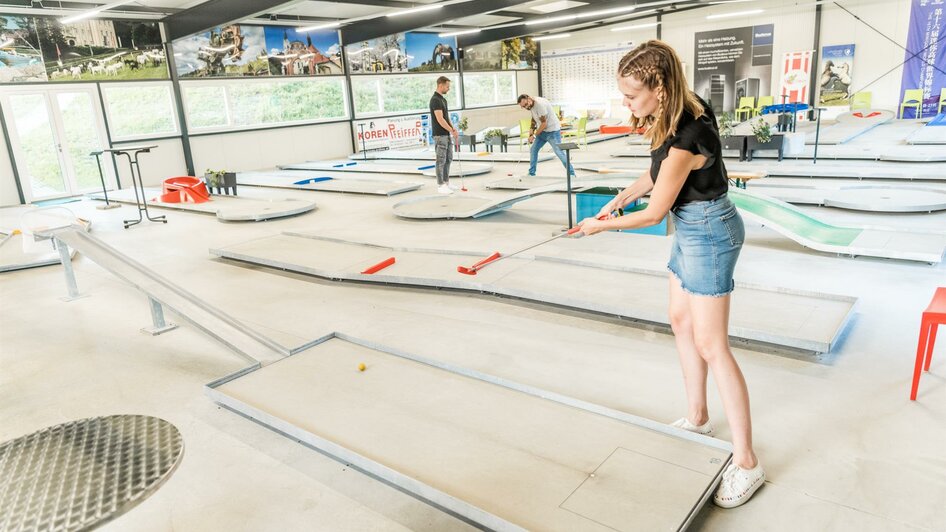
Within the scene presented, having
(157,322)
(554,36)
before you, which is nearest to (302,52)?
(554,36)

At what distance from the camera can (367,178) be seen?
1214 centimetres

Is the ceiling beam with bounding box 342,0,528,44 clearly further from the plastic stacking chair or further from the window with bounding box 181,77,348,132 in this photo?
the plastic stacking chair

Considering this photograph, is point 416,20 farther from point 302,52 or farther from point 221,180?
point 221,180

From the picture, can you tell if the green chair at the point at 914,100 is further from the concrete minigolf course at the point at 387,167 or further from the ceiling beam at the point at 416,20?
the concrete minigolf course at the point at 387,167

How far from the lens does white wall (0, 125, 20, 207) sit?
1118 centimetres

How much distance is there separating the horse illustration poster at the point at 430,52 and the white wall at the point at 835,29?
7.47 metres

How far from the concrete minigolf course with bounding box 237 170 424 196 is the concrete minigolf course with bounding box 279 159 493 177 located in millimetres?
523

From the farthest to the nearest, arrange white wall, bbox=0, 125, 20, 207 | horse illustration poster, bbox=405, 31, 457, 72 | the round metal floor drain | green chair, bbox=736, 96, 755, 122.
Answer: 1. horse illustration poster, bbox=405, 31, 457, 72
2. green chair, bbox=736, 96, 755, 122
3. white wall, bbox=0, 125, 20, 207
4. the round metal floor drain

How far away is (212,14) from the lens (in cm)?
1178

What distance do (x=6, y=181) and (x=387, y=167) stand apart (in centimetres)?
726

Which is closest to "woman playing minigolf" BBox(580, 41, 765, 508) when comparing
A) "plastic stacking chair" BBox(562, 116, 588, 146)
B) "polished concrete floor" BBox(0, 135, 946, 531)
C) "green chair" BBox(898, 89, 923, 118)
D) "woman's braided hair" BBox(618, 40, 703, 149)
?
"woman's braided hair" BBox(618, 40, 703, 149)

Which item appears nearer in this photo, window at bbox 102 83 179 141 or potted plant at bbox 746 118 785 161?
potted plant at bbox 746 118 785 161

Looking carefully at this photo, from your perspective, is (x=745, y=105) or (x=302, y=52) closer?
(x=302, y=52)

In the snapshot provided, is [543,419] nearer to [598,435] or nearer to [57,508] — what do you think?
[598,435]
